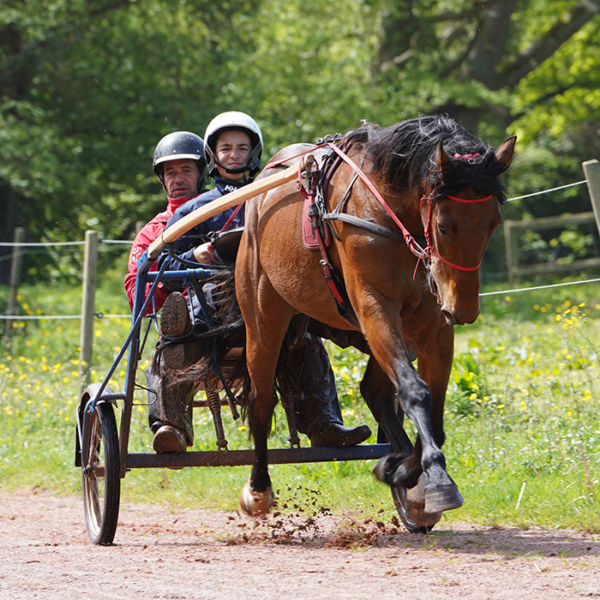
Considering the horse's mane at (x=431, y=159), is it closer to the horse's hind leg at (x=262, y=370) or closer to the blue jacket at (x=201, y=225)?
the horse's hind leg at (x=262, y=370)

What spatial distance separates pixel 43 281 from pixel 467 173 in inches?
525

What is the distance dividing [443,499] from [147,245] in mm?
2653

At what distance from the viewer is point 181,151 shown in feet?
16.8

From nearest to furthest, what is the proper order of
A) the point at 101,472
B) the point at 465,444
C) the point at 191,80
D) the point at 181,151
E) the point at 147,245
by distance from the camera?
1. the point at 101,472
2. the point at 147,245
3. the point at 181,151
4. the point at 465,444
5. the point at 191,80

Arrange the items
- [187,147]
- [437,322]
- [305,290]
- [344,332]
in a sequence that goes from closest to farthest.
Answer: [437,322], [305,290], [344,332], [187,147]

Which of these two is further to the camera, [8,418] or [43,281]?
[43,281]

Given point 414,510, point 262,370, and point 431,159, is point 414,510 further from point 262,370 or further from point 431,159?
point 431,159

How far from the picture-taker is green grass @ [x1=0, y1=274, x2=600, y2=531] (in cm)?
436

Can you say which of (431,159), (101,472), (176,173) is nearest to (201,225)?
(176,173)

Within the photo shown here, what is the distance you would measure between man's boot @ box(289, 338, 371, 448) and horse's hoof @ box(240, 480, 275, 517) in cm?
39

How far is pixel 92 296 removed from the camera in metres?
7.04

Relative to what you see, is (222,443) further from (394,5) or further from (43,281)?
(394,5)

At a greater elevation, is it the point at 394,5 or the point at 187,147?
the point at 394,5

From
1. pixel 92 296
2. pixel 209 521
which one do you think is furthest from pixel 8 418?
pixel 209 521
